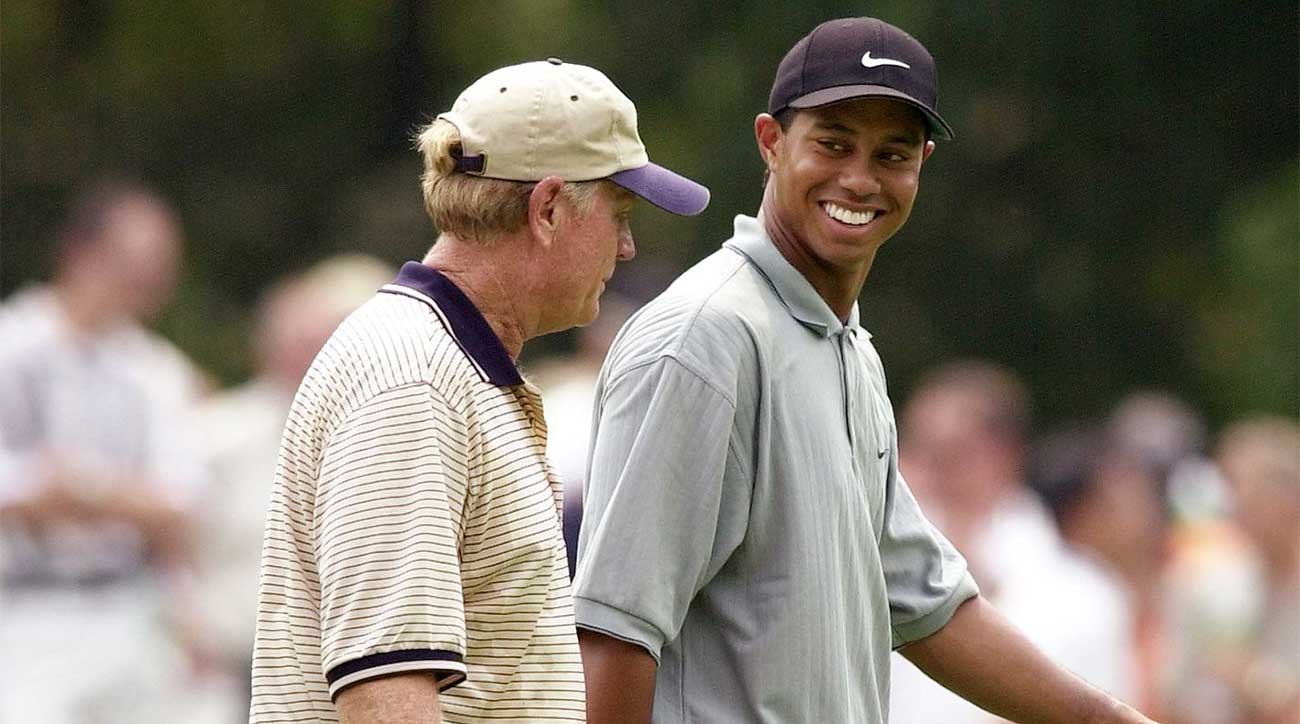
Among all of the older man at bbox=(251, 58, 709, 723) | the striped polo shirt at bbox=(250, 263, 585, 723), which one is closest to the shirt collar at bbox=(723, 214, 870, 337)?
the older man at bbox=(251, 58, 709, 723)

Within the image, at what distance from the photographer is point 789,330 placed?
388 centimetres

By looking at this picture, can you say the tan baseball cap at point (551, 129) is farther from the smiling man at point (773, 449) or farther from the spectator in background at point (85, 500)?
the spectator in background at point (85, 500)

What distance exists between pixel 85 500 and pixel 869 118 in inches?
213

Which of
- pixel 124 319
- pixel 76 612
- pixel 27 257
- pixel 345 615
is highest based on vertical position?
pixel 27 257

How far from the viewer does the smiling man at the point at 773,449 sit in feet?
12.0

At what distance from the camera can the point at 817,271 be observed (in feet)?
13.2

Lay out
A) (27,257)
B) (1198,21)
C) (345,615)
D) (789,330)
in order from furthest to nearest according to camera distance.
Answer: (1198,21)
(27,257)
(789,330)
(345,615)

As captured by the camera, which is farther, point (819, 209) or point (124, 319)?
point (124, 319)

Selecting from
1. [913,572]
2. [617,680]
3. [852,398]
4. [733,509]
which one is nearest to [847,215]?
[852,398]

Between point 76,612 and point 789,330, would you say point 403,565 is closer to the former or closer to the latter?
point 789,330

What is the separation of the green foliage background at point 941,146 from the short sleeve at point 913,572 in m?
11.1

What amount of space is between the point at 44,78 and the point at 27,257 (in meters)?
1.73

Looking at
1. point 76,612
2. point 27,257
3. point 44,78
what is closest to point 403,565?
point 76,612

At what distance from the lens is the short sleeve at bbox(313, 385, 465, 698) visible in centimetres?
296
